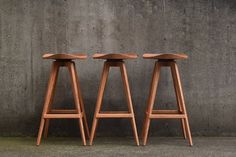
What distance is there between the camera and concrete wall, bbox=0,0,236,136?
3771 millimetres

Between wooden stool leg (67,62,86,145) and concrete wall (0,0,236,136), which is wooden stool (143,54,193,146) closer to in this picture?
concrete wall (0,0,236,136)

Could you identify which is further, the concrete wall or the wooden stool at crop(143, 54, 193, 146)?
the concrete wall

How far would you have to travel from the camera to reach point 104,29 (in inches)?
150

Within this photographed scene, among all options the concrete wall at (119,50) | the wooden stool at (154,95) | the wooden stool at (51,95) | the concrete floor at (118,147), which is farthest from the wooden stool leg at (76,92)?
the wooden stool at (154,95)

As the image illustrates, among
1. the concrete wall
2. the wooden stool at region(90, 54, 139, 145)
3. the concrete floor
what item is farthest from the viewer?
the concrete wall

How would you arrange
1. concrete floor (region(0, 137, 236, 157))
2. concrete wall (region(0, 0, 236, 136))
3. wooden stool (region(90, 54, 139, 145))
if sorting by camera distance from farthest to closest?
concrete wall (region(0, 0, 236, 136)) < wooden stool (region(90, 54, 139, 145)) < concrete floor (region(0, 137, 236, 157))

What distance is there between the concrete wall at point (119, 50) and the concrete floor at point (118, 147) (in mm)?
179

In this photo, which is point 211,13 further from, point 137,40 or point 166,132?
point 166,132

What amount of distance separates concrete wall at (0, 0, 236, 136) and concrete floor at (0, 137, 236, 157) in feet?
0.59

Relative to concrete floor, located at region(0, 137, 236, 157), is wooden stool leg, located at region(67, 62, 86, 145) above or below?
above

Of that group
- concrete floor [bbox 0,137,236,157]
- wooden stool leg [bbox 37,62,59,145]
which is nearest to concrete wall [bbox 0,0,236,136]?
concrete floor [bbox 0,137,236,157]

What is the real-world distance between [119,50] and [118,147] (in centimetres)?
99

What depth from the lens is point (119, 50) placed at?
12.5 ft

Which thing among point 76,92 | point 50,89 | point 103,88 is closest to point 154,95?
point 103,88
